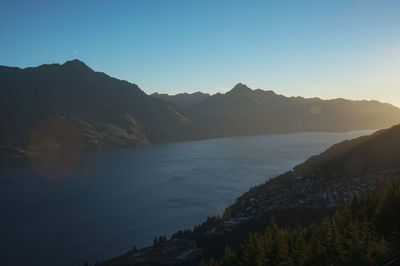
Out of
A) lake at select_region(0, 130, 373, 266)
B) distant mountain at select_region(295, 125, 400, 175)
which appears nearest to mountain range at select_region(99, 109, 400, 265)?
distant mountain at select_region(295, 125, 400, 175)

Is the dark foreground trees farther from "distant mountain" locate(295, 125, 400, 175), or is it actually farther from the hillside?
"distant mountain" locate(295, 125, 400, 175)

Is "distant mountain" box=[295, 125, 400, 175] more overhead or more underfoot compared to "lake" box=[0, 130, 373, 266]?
more overhead

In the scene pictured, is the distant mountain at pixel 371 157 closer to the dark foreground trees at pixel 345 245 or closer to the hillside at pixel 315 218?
the hillside at pixel 315 218

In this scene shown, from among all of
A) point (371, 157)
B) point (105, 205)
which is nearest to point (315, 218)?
point (371, 157)

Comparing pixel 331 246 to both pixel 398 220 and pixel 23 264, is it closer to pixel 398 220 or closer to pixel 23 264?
pixel 398 220

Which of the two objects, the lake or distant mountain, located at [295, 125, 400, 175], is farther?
distant mountain, located at [295, 125, 400, 175]

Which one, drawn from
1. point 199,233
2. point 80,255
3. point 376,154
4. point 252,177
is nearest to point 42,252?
point 80,255

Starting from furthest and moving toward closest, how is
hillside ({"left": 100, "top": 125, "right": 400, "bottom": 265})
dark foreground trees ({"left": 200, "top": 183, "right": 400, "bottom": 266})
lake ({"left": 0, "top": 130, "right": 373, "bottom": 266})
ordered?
lake ({"left": 0, "top": 130, "right": 373, "bottom": 266}), hillside ({"left": 100, "top": 125, "right": 400, "bottom": 265}), dark foreground trees ({"left": 200, "top": 183, "right": 400, "bottom": 266})

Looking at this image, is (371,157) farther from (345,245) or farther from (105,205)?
(105,205)
